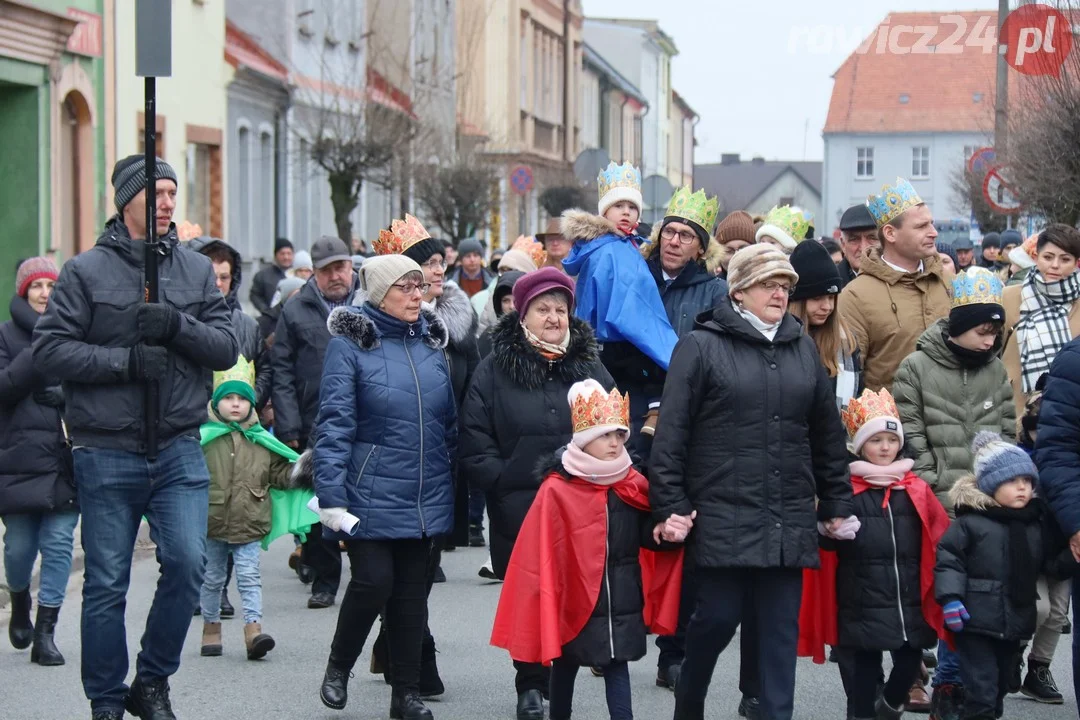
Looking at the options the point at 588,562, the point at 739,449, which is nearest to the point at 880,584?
the point at 739,449

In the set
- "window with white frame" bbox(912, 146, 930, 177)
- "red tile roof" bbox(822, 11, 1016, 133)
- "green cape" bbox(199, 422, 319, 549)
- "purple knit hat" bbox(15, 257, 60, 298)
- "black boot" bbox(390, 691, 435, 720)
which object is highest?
"red tile roof" bbox(822, 11, 1016, 133)

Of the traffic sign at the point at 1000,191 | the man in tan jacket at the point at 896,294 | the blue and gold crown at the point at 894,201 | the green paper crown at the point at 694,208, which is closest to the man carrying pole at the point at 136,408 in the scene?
the green paper crown at the point at 694,208

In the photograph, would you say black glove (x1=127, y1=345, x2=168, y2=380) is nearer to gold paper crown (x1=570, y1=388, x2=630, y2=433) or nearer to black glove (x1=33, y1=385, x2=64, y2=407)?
gold paper crown (x1=570, y1=388, x2=630, y2=433)

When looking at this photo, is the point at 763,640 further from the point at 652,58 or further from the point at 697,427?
the point at 652,58

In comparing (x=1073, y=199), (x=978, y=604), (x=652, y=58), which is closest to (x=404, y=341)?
(x=978, y=604)

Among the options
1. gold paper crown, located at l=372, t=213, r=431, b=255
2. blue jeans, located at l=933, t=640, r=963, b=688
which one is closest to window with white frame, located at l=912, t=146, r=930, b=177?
gold paper crown, located at l=372, t=213, r=431, b=255

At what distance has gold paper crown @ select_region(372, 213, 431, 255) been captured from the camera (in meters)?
7.84

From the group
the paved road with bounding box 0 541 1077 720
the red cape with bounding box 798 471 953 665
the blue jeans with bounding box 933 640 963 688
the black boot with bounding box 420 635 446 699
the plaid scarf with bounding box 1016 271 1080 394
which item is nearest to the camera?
the red cape with bounding box 798 471 953 665

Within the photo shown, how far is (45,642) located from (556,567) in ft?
10.4

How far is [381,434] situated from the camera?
272 inches

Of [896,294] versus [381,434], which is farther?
[896,294]

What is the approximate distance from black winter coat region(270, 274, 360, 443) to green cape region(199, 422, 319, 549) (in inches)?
43.2

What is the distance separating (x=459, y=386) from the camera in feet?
29.8

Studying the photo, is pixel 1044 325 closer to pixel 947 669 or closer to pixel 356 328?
pixel 947 669
